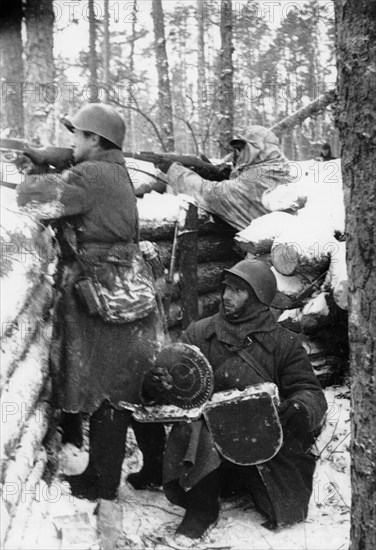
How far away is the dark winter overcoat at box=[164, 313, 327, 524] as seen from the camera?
381cm

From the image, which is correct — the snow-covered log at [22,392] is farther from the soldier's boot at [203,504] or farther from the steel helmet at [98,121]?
the steel helmet at [98,121]

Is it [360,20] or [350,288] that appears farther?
[350,288]

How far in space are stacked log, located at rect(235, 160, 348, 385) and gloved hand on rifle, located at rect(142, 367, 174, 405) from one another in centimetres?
200

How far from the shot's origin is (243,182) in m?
6.46

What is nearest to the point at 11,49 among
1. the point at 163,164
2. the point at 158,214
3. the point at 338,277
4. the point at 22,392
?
the point at 163,164

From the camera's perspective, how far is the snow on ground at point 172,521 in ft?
9.70

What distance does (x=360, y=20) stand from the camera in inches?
96.6

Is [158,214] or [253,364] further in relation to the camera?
[158,214]

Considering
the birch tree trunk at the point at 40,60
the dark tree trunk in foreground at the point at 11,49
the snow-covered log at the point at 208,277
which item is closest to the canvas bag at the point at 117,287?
the snow-covered log at the point at 208,277

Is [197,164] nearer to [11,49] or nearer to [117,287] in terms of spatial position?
[11,49]

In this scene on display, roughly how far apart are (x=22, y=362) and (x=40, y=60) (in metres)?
4.93

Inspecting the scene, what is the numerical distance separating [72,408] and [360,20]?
8.50ft

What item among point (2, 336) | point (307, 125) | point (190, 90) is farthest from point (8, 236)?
point (190, 90)

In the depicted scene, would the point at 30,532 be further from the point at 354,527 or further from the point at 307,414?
the point at 307,414
